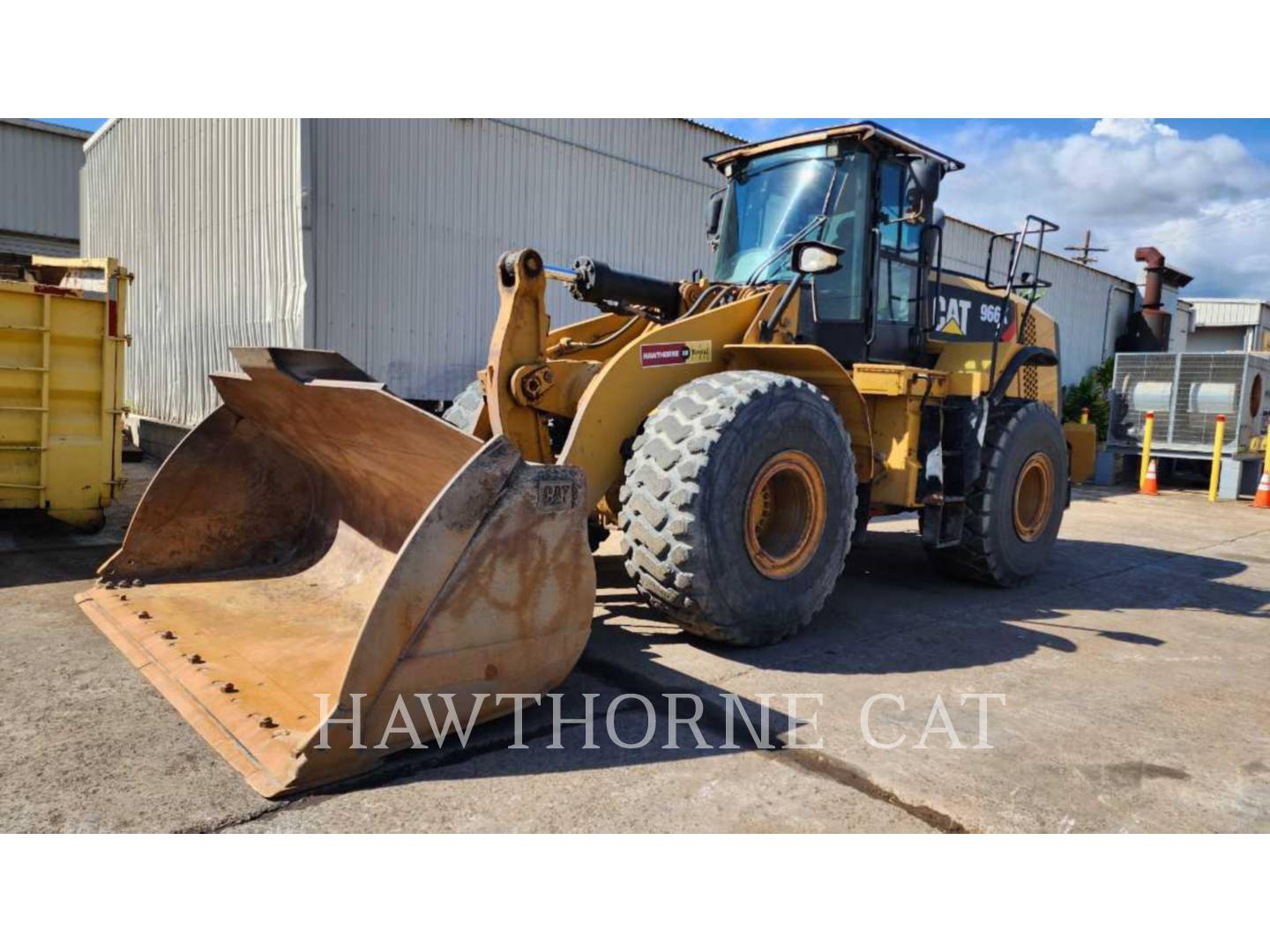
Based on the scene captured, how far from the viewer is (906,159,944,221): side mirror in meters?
5.28

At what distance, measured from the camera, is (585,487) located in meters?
3.30

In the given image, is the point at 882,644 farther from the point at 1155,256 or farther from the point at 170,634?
the point at 1155,256

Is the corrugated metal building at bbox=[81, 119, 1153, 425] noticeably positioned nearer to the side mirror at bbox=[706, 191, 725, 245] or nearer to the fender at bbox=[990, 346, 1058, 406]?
the side mirror at bbox=[706, 191, 725, 245]

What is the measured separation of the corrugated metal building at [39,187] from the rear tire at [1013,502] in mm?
20787

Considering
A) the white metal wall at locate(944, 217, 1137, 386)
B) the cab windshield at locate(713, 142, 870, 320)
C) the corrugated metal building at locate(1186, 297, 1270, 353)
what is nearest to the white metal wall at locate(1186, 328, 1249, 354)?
the corrugated metal building at locate(1186, 297, 1270, 353)

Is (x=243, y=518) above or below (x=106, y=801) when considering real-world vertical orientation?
above

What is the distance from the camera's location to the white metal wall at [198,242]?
927cm

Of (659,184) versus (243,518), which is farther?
(659,184)

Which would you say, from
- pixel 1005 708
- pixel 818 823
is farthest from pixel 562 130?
pixel 818 823

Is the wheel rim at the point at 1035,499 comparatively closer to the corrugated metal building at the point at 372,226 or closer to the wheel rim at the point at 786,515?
the wheel rim at the point at 786,515

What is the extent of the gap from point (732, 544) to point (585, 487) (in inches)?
39.1

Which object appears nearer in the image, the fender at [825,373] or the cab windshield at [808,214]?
the fender at [825,373]

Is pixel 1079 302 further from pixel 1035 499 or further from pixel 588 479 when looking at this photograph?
pixel 588 479

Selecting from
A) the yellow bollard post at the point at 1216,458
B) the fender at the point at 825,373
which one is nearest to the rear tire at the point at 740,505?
the fender at the point at 825,373
